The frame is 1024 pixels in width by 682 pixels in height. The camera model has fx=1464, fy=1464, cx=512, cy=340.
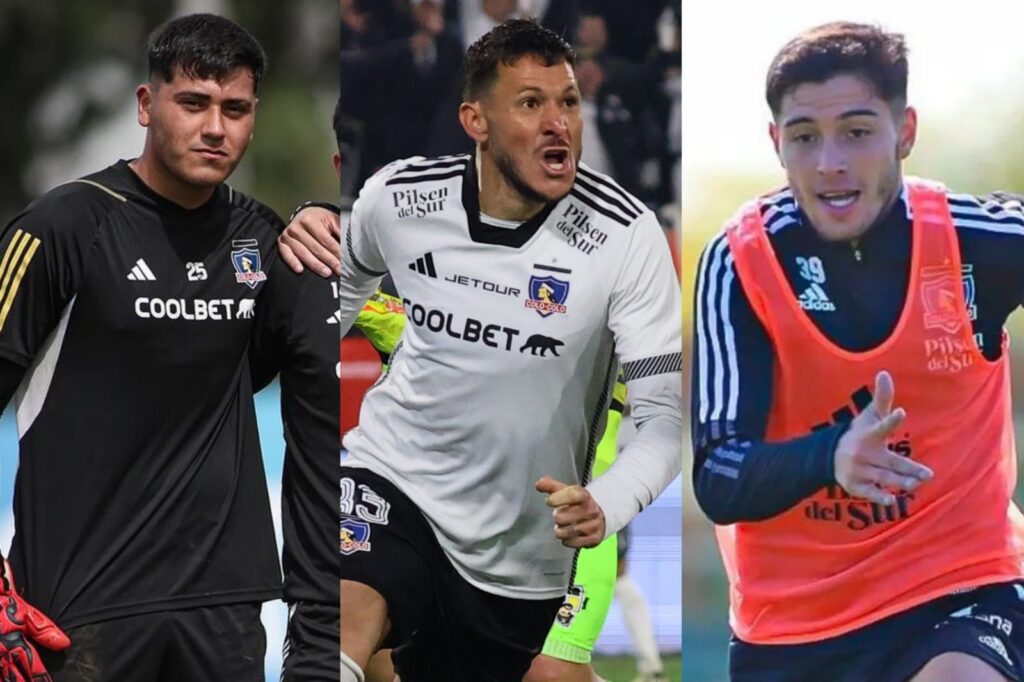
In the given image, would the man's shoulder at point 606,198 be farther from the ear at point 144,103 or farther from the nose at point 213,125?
the ear at point 144,103

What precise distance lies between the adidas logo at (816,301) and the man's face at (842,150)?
130 mm

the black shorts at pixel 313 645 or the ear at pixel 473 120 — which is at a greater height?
the ear at pixel 473 120

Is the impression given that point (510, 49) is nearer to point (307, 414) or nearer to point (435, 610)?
point (307, 414)

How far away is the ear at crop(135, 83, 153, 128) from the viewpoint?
348 centimetres

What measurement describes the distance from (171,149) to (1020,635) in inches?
89.9

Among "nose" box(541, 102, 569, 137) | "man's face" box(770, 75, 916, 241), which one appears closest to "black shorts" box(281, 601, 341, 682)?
"nose" box(541, 102, 569, 137)

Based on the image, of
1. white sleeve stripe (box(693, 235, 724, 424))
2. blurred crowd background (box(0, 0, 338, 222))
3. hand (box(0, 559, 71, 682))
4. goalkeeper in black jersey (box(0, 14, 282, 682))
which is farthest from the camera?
blurred crowd background (box(0, 0, 338, 222))

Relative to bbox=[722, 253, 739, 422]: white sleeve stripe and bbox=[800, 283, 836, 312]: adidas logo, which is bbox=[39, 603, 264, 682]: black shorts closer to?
bbox=[722, 253, 739, 422]: white sleeve stripe

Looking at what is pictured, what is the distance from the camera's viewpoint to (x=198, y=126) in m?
3.42

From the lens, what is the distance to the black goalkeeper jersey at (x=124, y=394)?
336 cm

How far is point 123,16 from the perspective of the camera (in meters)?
3.63

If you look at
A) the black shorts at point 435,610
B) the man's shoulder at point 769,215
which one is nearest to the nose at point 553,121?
the man's shoulder at point 769,215

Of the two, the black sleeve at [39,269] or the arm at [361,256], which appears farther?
the arm at [361,256]

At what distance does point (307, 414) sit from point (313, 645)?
560 mm
